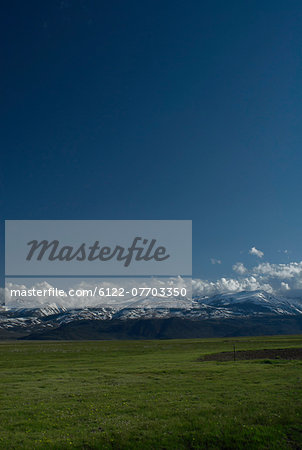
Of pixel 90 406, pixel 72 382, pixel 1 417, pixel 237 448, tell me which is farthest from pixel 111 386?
pixel 237 448

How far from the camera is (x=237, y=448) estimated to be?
18062 mm

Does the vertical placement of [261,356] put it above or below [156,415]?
below

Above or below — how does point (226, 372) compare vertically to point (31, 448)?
below

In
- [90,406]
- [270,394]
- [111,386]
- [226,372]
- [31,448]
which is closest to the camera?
A: [31,448]

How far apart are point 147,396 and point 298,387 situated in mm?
14732

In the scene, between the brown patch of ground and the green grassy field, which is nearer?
the green grassy field

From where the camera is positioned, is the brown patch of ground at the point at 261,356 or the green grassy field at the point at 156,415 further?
the brown patch of ground at the point at 261,356

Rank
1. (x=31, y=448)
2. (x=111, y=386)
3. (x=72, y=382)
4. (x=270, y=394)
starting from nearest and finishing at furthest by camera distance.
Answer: (x=31, y=448) → (x=270, y=394) → (x=111, y=386) → (x=72, y=382)

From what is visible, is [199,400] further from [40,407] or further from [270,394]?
[40,407]

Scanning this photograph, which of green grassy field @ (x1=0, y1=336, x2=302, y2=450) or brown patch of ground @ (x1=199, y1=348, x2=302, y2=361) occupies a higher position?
green grassy field @ (x1=0, y1=336, x2=302, y2=450)

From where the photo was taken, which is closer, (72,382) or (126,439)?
(126,439)

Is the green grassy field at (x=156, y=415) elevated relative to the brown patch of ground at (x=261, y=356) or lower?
elevated

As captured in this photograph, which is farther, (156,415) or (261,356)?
(261,356)

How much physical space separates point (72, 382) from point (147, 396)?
13.3 metres
